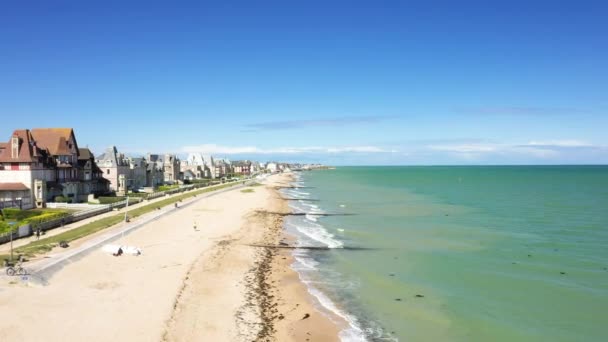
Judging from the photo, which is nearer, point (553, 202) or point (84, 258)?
point (84, 258)

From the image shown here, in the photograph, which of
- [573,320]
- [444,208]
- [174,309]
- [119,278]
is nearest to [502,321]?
[573,320]

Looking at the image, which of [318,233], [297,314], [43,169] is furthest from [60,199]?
[297,314]

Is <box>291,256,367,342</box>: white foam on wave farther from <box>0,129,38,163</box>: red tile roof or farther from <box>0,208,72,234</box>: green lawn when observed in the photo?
<box>0,129,38,163</box>: red tile roof

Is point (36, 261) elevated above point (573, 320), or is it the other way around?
point (36, 261)

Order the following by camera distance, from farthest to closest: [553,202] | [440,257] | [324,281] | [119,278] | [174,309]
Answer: [553,202] → [440,257] → [324,281] → [119,278] → [174,309]

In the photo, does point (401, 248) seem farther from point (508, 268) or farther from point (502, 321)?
point (502, 321)

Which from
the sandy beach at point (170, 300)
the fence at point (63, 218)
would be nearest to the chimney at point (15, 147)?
the fence at point (63, 218)

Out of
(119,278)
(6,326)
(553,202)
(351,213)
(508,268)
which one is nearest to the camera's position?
(6,326)
